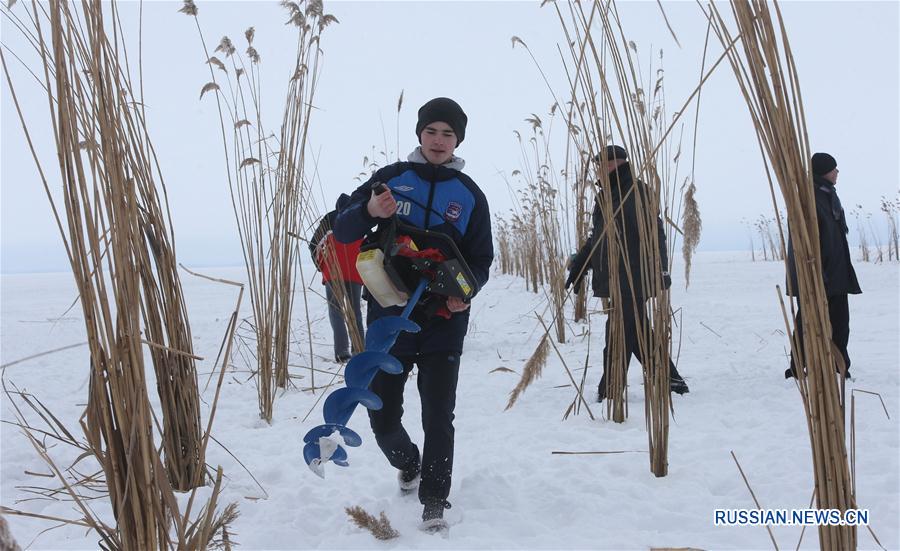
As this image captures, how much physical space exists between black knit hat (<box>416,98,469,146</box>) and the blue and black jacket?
0.12 meters

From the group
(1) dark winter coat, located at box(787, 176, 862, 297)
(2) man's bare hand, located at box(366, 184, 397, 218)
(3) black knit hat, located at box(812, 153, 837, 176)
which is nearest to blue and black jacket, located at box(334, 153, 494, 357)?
(2) man's bare hand, located at box(366, 184, 397, 218)

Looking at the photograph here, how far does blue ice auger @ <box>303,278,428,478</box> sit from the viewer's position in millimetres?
1398

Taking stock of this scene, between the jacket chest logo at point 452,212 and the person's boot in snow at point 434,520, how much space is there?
31.6 inches

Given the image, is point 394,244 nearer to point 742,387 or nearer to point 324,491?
point 324,491

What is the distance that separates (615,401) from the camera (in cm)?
242

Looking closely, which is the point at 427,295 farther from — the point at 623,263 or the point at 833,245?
the point at 833,245

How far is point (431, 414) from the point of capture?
65.1 inches

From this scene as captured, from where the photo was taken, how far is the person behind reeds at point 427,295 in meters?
1.63

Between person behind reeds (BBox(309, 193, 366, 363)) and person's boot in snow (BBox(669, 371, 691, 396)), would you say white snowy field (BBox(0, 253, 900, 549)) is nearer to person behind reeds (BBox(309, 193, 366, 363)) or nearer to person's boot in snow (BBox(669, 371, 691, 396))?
person's boot in snow (BBox(669, 371, 691, 396))

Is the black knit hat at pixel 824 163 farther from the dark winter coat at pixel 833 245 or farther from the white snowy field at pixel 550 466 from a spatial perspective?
the white snowy field at pixel 550 466

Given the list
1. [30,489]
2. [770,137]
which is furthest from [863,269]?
[30,489]

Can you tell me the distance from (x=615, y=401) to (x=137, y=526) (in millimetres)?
1923

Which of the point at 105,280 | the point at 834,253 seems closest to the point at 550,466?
the point at 105,280

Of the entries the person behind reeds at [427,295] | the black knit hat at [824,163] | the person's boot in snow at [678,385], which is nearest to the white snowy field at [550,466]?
the person's boot in snow at [678,385]
